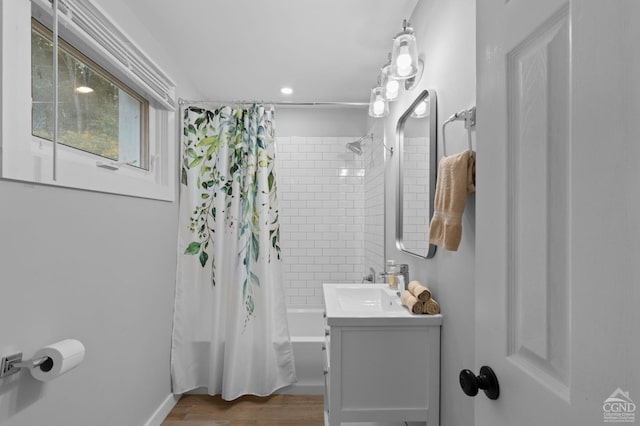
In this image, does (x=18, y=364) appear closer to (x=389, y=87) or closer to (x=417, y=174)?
(x=417, y=174)

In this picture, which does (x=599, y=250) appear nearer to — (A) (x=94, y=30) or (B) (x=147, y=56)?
(A) (x=94, y=30)

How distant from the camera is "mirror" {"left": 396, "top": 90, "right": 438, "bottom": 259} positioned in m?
1.63

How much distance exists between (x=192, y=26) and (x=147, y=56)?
318 millimetres

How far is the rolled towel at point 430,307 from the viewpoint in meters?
1.56

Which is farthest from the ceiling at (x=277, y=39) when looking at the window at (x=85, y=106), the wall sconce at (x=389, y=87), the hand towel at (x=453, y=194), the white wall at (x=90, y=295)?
the hand towel at (x=453, y=194)

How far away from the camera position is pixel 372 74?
107 inches

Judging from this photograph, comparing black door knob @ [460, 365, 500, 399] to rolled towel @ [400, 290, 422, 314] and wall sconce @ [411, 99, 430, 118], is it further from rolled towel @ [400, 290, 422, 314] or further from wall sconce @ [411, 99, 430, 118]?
wall sconce @ [411, 99, 430, 118]

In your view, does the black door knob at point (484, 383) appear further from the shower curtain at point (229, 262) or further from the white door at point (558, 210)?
the shower curtain at point (229, 262)

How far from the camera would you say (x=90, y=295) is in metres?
1.54

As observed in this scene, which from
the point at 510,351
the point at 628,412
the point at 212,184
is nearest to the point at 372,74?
the point at 212,184

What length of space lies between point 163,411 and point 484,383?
2289mm

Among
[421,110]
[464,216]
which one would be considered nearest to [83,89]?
[421,110]

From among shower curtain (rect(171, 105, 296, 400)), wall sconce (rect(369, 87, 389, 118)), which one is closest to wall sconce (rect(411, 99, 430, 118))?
wall sconce (rect(369, 87, 389, 118))

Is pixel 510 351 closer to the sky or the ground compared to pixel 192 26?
closer to the ground
